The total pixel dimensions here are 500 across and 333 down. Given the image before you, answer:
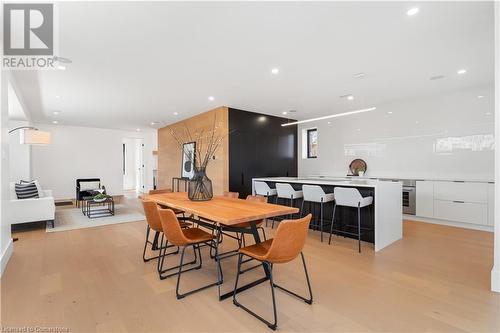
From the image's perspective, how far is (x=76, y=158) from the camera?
9062mm

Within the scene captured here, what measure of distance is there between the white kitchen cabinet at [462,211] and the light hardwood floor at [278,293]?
1.03 metres

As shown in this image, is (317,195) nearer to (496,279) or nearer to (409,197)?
(496,279)

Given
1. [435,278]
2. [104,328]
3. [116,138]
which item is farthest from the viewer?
[116,138]

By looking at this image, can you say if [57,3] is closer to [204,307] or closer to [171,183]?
[204,307]

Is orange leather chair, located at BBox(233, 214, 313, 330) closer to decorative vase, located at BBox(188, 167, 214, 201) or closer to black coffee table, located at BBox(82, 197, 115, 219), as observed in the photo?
decorative vase, located at BBox(188, 167, 214, 201)

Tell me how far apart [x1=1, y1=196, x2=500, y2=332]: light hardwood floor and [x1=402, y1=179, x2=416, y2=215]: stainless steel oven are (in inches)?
65.1

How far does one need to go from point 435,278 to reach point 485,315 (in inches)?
26.5

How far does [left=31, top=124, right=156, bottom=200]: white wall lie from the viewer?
8.55m

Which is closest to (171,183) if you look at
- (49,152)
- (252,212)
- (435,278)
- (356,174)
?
(49,152)

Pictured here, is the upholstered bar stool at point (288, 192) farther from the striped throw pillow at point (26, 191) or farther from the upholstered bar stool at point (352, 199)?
the striped throw pillow at point (26, 191)

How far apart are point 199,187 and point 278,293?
148 cm

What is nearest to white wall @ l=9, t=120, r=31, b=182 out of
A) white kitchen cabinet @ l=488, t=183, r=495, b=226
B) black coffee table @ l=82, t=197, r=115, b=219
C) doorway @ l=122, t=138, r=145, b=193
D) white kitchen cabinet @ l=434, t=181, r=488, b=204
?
black coffee table @ l=82, t=197, r=115, b=219

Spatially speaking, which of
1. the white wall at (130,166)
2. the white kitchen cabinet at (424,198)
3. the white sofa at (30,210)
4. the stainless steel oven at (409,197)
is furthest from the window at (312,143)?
the white wall at (130,166)

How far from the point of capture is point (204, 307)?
2146 millimetres
